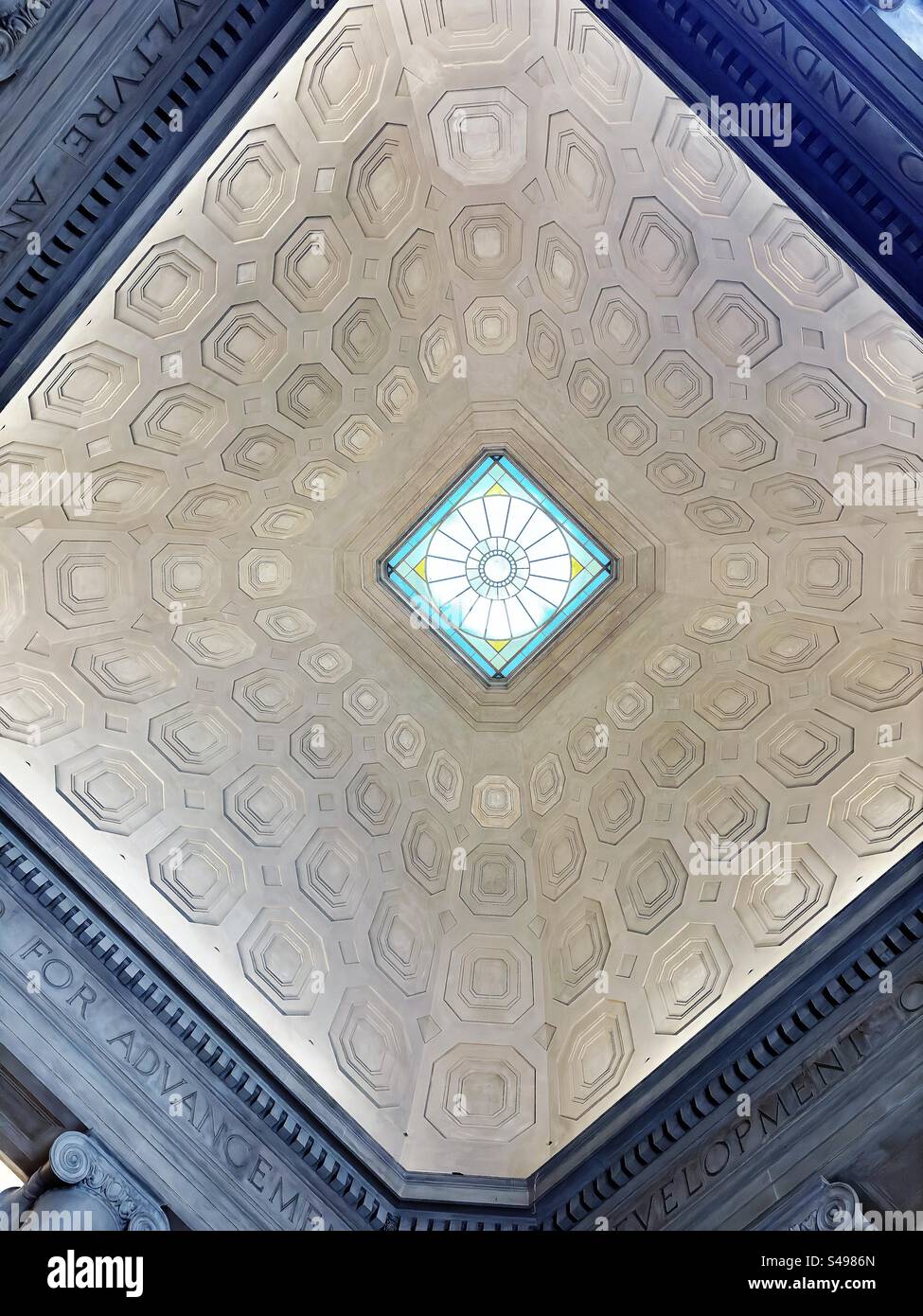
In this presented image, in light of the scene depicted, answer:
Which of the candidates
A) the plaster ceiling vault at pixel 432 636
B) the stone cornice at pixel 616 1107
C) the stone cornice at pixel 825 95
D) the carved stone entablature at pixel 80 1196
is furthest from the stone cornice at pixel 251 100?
the carved stone entablature at pixel 80 1196

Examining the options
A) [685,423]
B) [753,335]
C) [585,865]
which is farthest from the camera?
[585,865]

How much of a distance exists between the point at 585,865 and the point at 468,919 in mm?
1344

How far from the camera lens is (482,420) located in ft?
35.4

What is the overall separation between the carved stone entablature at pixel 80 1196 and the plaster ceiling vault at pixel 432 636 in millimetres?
1825

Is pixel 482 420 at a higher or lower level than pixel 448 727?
higher

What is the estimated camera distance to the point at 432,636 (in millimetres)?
11320

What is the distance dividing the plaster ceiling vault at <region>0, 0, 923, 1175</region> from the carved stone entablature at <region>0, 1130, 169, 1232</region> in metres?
1.82

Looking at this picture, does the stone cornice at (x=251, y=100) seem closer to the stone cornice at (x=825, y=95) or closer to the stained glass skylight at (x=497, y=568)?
the stone cornice at (x=825, y=95)

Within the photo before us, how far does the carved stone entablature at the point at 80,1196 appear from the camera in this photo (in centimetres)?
759

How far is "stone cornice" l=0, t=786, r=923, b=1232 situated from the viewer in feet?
27.3

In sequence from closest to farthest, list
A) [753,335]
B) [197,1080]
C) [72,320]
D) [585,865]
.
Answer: [72,320], [197,1080], [753,335], [585,865]

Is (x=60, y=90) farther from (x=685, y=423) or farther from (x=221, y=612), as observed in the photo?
(x=685, y=423)

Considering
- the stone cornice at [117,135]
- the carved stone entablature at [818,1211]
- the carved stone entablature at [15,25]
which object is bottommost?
the carved stone entablature at [818,1211]
